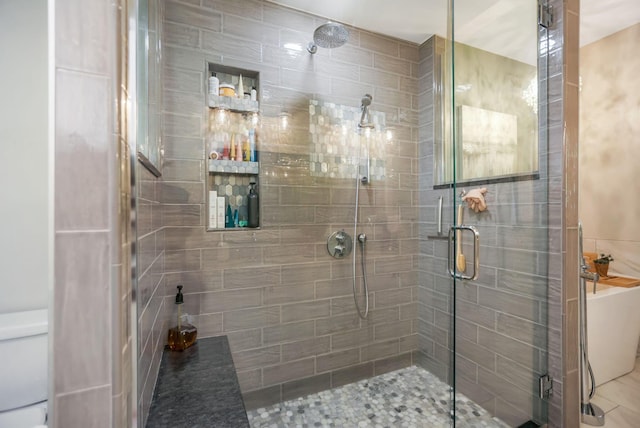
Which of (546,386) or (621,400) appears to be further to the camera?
(621,400)

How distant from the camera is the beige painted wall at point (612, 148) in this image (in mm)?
2227

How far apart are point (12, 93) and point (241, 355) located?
62.6 inches

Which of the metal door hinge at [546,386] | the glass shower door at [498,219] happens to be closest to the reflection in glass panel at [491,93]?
the glass shower door at [498,219]

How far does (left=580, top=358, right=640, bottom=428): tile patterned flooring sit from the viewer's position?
5.42 ft

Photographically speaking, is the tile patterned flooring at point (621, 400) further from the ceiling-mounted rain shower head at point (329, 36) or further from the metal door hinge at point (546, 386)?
the ceiling-mounted rain shower head at point (329, 36)

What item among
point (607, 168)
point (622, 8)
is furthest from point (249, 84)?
point (607, 168)

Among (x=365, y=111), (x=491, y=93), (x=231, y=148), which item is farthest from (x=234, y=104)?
(x=491, y=93)

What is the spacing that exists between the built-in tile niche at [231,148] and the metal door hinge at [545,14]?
1.55 meters

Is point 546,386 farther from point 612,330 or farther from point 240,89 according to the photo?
point 240,89

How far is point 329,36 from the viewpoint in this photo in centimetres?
192

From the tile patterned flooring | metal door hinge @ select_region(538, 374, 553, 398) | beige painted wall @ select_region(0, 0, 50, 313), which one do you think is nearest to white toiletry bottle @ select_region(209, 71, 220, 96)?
beige painted wall @ select_region(0, 0, 50, 313)

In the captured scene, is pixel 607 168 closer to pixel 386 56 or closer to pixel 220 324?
pixel 386 56

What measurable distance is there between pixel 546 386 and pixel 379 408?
92 cm

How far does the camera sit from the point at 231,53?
172 centimetres
